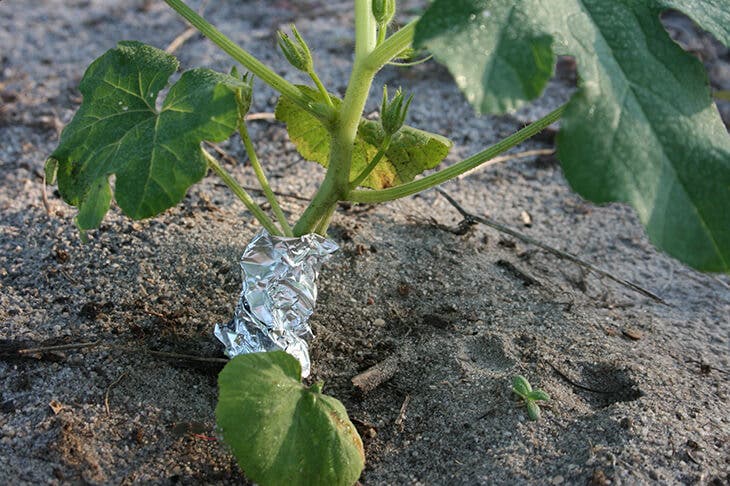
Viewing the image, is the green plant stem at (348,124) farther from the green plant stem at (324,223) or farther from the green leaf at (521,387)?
the green leaf at (521,387)

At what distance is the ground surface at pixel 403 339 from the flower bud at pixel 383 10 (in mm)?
672

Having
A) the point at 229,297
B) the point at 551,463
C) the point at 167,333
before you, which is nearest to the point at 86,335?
the point at 167,333

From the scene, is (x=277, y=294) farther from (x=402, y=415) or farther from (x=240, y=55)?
(x=240, y=55)

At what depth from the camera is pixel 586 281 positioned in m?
2.13

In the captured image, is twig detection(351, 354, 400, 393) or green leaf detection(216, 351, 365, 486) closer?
green leaf detection(216, 351, 365, 486)

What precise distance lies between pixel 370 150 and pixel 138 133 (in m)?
0.59

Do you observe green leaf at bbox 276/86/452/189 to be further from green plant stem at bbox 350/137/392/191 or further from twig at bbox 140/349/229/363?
twig at bbox 140/349/229/363

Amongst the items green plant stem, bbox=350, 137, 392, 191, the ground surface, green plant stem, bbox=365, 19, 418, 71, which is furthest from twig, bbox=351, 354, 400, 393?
green plant stem, bbox=365, 19, 418, 71

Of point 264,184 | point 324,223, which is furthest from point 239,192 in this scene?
point 324,223

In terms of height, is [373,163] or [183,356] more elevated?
[373,163]

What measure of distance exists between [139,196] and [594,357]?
1.01 meters

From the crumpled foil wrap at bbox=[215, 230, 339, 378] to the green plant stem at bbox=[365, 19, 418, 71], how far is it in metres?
0.36

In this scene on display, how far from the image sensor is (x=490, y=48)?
1.19 m

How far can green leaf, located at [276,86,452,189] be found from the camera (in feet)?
5.70
